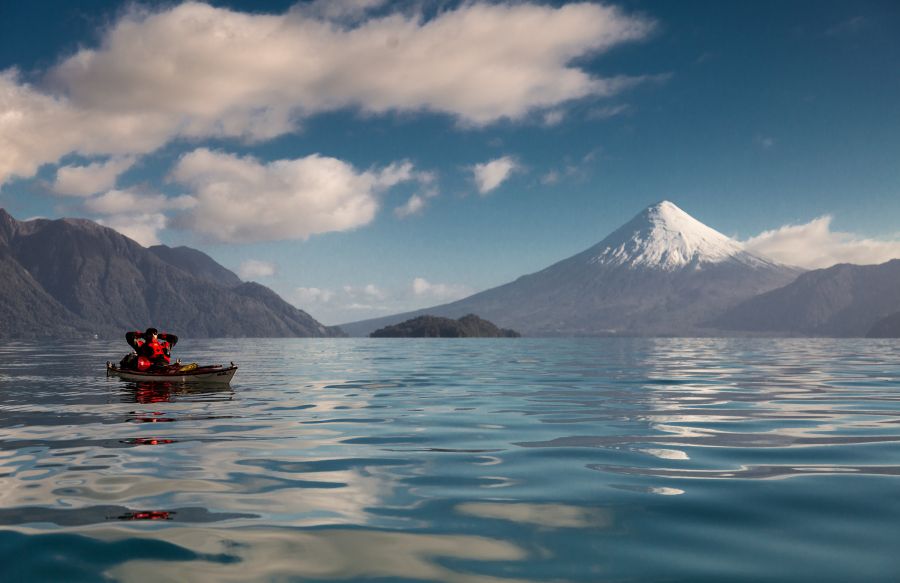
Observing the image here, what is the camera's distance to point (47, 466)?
15.3m

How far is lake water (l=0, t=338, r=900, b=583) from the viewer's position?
28.9ft

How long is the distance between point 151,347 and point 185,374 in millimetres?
4275

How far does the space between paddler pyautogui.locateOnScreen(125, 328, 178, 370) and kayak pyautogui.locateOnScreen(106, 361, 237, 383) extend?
79 centimetres

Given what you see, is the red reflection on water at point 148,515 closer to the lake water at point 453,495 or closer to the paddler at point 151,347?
the lake water at point 453,495

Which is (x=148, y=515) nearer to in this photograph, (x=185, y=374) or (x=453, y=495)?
(x=453, y=495)

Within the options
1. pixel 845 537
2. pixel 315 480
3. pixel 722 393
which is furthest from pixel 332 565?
pixel 722 393

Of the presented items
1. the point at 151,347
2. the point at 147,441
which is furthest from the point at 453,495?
the point at 151,347

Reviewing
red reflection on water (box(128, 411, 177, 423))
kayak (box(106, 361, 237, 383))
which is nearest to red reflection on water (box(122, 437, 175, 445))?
red reflection on water (box(128, 411, 177, 423))

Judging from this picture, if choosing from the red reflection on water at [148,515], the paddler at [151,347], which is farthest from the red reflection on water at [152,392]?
the red reflection on water at [148,515]

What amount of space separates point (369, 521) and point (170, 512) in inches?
129

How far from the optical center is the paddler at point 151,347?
135 feet

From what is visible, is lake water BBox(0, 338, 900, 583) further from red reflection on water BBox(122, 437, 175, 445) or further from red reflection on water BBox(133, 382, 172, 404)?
red reflection on water BBox(133, 382, 172, 404)

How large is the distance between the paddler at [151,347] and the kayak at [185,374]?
79 centimetres

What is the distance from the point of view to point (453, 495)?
12.4 meters
